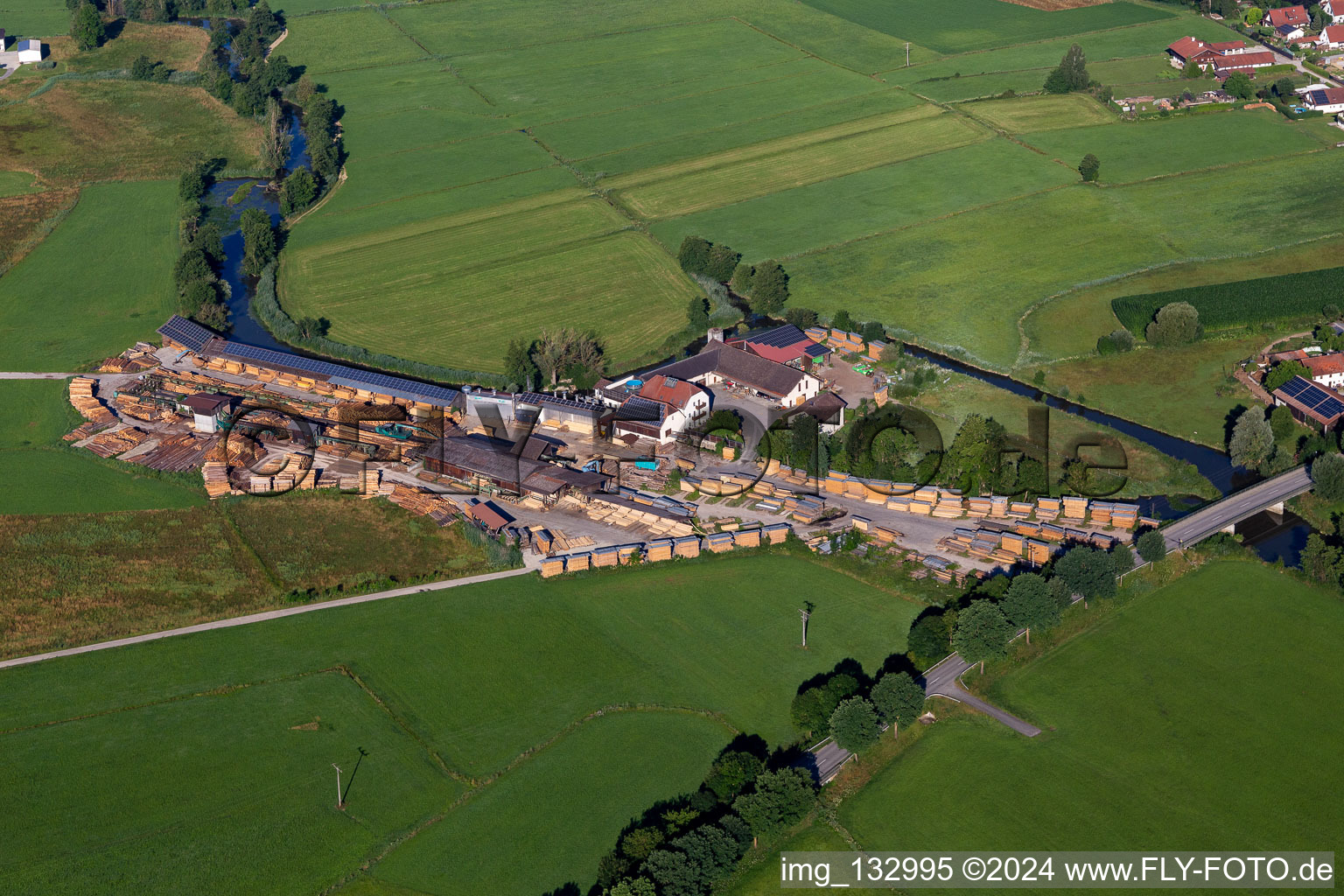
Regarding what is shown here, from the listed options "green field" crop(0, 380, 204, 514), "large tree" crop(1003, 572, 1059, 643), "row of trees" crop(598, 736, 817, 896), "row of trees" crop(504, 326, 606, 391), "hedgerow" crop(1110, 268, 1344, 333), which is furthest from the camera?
"hedgerow" crop(1110, 268, 1344, 333)

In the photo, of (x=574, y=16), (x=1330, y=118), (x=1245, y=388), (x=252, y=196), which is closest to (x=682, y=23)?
(x=574, y=16)

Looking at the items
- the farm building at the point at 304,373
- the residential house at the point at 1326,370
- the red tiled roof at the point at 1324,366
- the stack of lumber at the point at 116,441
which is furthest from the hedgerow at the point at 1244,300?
the stack of lumber at the point at 116,441

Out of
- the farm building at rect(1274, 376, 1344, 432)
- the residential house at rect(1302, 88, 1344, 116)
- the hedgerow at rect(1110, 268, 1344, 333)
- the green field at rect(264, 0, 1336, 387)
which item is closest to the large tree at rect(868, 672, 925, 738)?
the green field at rect(264, 0, 1336, 387)

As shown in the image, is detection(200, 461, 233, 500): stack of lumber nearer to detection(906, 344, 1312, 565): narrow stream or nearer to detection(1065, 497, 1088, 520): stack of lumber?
detection(906, 344, 1312, 565): narrow stream

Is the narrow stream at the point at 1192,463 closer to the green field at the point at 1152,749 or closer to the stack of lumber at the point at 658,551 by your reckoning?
Answer: the green field at the point at 1152,749

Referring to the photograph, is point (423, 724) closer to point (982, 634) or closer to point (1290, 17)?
point (982, 634)

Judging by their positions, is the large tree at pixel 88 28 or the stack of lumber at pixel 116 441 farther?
the large tree at pixel 88 28

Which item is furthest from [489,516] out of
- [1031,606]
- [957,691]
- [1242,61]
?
[1242,61]
